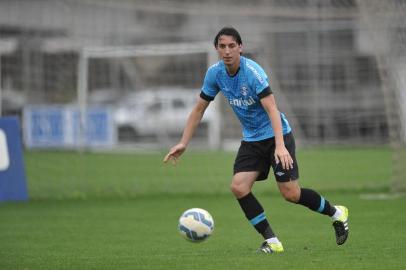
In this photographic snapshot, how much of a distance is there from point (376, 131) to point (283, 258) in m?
10.1

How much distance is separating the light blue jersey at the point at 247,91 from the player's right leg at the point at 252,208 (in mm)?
376

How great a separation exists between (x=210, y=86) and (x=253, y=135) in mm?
614

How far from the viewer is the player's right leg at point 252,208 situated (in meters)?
8.38

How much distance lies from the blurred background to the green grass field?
0.80 meters

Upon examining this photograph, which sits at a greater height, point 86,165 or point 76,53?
point 76,53

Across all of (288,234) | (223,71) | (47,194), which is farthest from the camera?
(47,194)

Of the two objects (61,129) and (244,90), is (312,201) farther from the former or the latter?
(61,129)

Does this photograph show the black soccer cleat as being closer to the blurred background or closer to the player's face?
the player's face

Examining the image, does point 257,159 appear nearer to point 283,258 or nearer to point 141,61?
point 283,258

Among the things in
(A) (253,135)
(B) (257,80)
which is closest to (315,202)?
(A) (253,135)

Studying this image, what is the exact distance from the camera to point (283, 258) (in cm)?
784

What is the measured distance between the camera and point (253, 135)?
8508 mm

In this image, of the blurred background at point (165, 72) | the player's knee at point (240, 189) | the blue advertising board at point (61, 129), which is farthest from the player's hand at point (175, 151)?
the blue advertising board at point (61, 129)

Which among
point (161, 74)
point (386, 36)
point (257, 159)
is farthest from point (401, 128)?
point (257, 159)
